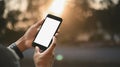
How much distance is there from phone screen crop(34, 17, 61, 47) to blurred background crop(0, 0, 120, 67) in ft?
5.40

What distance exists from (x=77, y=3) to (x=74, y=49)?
379 millimetres

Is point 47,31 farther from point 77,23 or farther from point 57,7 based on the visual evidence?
point 77,23

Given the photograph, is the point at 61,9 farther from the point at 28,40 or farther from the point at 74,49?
the point at 28,40

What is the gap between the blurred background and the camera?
280cm

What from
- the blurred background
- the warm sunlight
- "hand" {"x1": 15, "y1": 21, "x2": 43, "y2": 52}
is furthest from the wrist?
the blurred background

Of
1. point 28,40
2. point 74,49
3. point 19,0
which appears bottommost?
point 74,49

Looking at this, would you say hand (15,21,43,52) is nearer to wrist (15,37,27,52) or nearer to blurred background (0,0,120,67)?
wrist (15,37,27,52)

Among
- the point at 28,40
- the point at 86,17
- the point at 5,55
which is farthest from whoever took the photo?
the point at 86,17

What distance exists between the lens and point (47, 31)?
107 centimetres

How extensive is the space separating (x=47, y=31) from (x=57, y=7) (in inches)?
63.0

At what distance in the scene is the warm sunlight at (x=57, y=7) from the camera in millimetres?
2639

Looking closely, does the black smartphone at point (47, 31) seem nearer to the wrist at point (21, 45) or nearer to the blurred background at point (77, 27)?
the wrist at point (21, 45)

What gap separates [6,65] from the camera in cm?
62

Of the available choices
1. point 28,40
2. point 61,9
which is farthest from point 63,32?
point 28,40
